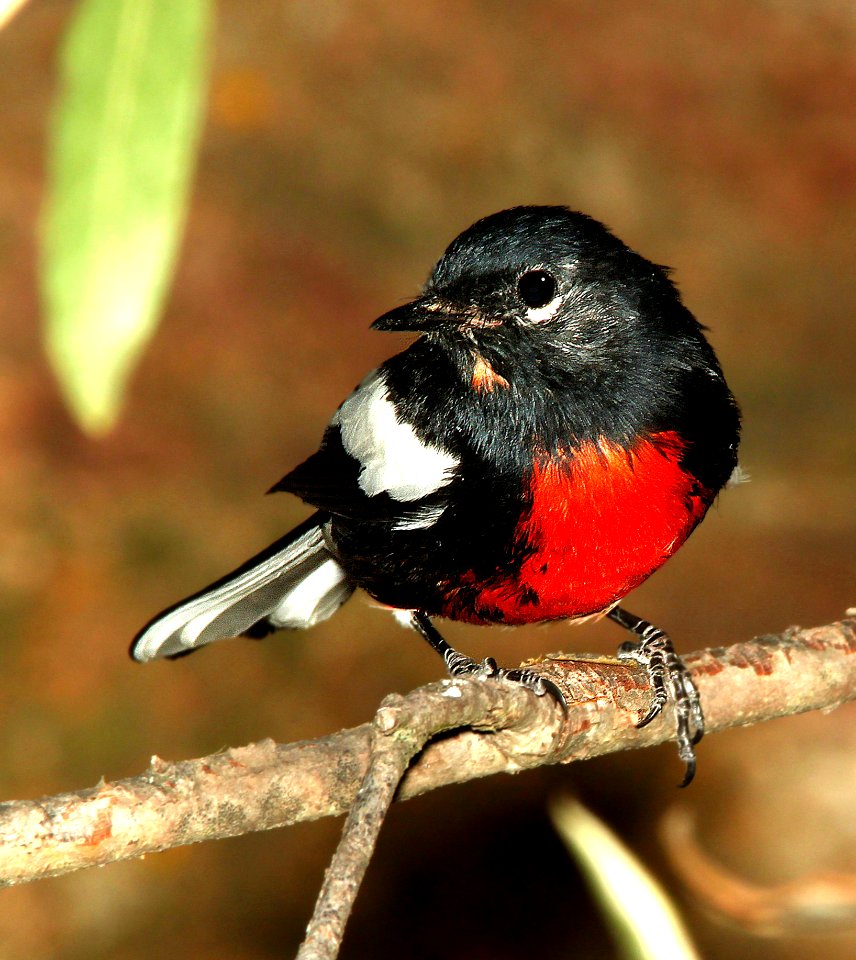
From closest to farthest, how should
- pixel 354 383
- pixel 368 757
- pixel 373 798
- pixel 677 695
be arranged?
pixel 373 798
pixel 368 757
pixel 677 695
pixel 354 383

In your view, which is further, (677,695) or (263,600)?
(263,600)

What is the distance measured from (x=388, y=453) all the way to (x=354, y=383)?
3.96 m

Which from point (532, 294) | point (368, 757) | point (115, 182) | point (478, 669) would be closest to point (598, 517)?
point (532, 294)

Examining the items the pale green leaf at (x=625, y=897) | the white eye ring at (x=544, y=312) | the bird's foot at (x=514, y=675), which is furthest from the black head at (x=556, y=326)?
the pale green leaf at (x=625, y=897)

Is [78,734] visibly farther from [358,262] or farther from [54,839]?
[358,262]

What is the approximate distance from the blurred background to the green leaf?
4.02m

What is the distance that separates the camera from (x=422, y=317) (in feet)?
9.38

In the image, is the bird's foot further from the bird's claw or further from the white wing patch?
the white wing patch

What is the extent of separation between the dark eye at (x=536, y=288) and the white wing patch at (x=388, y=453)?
411mm

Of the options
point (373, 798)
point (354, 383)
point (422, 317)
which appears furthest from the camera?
point (354, 383)

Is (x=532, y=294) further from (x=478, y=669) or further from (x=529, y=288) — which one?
(x=478, y=669)

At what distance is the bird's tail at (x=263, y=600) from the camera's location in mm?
3438

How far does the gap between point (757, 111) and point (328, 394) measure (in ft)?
13.3

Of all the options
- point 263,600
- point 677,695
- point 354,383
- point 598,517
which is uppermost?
point 354,383
